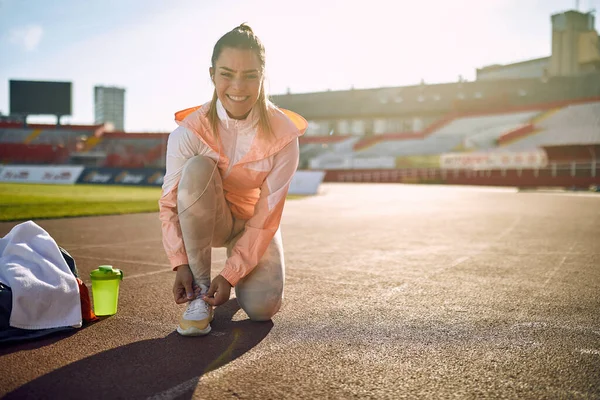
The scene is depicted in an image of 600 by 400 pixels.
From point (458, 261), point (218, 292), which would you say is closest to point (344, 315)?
point (218, 292)

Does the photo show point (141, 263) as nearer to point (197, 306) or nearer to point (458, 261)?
point (197, 306)

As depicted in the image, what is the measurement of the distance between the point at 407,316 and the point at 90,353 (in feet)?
6.10

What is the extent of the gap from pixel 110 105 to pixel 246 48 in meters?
148

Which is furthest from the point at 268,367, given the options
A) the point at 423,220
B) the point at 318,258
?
the point at 423,220

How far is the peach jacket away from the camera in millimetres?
3059

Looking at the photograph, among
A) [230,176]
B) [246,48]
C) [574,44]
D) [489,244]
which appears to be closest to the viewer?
[246,48]

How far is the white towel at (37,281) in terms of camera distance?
2783 mm

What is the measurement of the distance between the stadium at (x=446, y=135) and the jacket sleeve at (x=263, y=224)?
27839mm

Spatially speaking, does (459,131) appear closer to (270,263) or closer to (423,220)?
(423,220)

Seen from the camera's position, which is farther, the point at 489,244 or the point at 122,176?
the point at 122,176

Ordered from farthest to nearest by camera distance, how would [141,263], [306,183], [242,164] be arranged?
[306,183], [141,263], [242,164]

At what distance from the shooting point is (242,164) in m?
3.19

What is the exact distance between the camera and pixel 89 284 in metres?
4.32

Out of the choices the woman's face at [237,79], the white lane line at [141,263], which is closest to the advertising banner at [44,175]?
the white lane line at [141,263]
